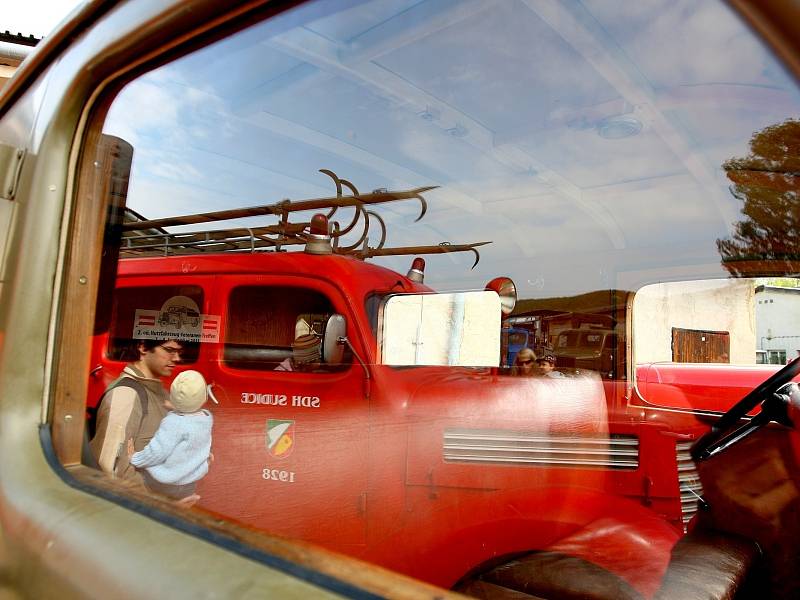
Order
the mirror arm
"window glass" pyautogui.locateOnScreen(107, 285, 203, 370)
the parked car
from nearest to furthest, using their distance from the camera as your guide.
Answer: the parked car → "window glass" pyautogui.locateOnScreen(107, 285, 203, 370) → the mirror arm

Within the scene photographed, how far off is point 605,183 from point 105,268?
131cm

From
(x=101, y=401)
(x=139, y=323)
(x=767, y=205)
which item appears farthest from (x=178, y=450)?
(x=767, y=205)

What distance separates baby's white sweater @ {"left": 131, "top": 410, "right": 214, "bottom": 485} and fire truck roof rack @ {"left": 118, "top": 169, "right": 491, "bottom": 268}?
429 millimetres

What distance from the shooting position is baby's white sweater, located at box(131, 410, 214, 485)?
→ 1197 millimetres

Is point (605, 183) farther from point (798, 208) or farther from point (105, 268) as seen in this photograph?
point (105, 268)

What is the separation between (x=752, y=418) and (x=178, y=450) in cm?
185

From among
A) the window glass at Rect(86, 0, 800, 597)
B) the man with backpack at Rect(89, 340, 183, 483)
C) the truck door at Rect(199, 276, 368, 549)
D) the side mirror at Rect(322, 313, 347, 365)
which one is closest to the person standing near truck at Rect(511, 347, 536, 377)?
the window glass at Rect(86, 0, 800, 597)

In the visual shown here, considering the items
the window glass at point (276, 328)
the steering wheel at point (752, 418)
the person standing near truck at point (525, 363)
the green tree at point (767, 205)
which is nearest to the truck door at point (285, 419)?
the window glass at point (276, 328)

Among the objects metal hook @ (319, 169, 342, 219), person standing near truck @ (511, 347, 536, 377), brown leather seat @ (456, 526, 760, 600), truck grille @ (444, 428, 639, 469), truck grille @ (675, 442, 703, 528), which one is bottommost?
brown leather seat @ (456, 526, 760, 600)

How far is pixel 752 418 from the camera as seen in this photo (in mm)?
2000

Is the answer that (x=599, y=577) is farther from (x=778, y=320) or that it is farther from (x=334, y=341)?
(x=334, y=341)

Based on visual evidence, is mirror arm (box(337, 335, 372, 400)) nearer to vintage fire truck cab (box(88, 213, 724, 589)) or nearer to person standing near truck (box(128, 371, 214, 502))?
vintage fire truck cab (box(88, 213, 724, 589))

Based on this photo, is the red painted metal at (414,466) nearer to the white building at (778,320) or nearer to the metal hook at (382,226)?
the metal hook at (382,226)

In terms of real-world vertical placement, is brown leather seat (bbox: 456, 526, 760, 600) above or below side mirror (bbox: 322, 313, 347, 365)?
below
